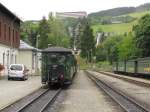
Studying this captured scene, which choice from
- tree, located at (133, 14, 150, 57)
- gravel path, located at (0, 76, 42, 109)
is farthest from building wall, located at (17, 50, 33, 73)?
gravel path, located at (0, 76, 42, 109)

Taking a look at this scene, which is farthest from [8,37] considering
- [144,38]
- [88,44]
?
[88,44]

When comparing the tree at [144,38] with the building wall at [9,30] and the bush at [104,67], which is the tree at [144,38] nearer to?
the building wall at [9,30]

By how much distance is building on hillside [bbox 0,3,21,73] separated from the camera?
49.8m

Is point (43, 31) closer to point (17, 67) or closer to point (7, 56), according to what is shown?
point (7, 56)

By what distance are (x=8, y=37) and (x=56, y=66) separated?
78.7 ft

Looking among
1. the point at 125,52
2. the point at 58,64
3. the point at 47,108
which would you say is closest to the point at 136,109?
the point at 47,108

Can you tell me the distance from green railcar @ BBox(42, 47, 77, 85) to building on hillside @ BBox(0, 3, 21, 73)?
1588 centimetres

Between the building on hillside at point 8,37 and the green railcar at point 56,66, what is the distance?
1588cm

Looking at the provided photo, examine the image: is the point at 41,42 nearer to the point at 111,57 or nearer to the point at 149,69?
the point at 111,57

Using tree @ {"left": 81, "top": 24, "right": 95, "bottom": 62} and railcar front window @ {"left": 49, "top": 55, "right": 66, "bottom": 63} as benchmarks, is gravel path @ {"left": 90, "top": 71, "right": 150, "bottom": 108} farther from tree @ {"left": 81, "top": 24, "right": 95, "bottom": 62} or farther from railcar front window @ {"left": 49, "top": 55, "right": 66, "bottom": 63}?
tree @ {"left": 81, "top": 24, "right": 95, "bottom": 62}

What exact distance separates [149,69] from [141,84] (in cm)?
825

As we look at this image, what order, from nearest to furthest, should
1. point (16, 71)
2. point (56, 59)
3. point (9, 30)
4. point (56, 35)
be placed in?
point (56, 59), point (16, 71), point (9, 30), point (56, 35)

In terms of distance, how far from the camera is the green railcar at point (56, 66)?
31.6 metres

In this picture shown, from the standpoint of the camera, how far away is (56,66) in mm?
31656
